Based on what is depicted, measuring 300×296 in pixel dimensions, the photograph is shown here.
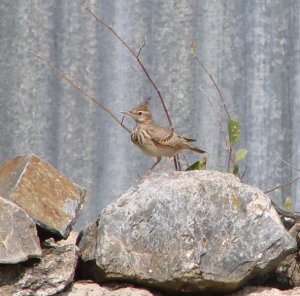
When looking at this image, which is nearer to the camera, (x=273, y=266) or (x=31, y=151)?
(x=273, y=266)

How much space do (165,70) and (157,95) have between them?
0.15 metres

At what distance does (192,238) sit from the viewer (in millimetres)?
5402

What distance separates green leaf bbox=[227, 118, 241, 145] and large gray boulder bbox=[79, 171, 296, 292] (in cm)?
62

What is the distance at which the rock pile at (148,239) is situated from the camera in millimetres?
5305

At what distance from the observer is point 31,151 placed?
21.4 ft

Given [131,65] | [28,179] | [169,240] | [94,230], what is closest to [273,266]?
[169,240]

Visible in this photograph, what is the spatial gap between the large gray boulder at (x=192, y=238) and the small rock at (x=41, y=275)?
0.55 ft

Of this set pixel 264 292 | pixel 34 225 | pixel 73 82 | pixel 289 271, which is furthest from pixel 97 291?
pixel 73 82

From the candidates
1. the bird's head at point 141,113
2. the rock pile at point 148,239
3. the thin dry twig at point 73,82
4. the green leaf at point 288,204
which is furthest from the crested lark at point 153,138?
the rock pile at point 148,239

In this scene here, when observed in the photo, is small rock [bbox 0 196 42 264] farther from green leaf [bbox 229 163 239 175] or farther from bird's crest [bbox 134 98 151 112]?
green leaf [bbox 229 163 239 175]

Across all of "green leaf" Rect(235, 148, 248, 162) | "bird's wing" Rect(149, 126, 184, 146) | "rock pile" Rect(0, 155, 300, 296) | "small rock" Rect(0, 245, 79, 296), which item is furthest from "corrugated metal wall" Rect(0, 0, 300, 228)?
"small rock" Rect(0, 245, 79, 296)

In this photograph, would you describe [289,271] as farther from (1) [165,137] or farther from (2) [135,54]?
(2) [135,54]

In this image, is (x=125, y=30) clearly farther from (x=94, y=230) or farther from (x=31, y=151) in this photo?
(x=94, y=230)

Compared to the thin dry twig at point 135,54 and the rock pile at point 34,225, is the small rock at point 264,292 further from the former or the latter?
the thin dry twig at point 135,54
